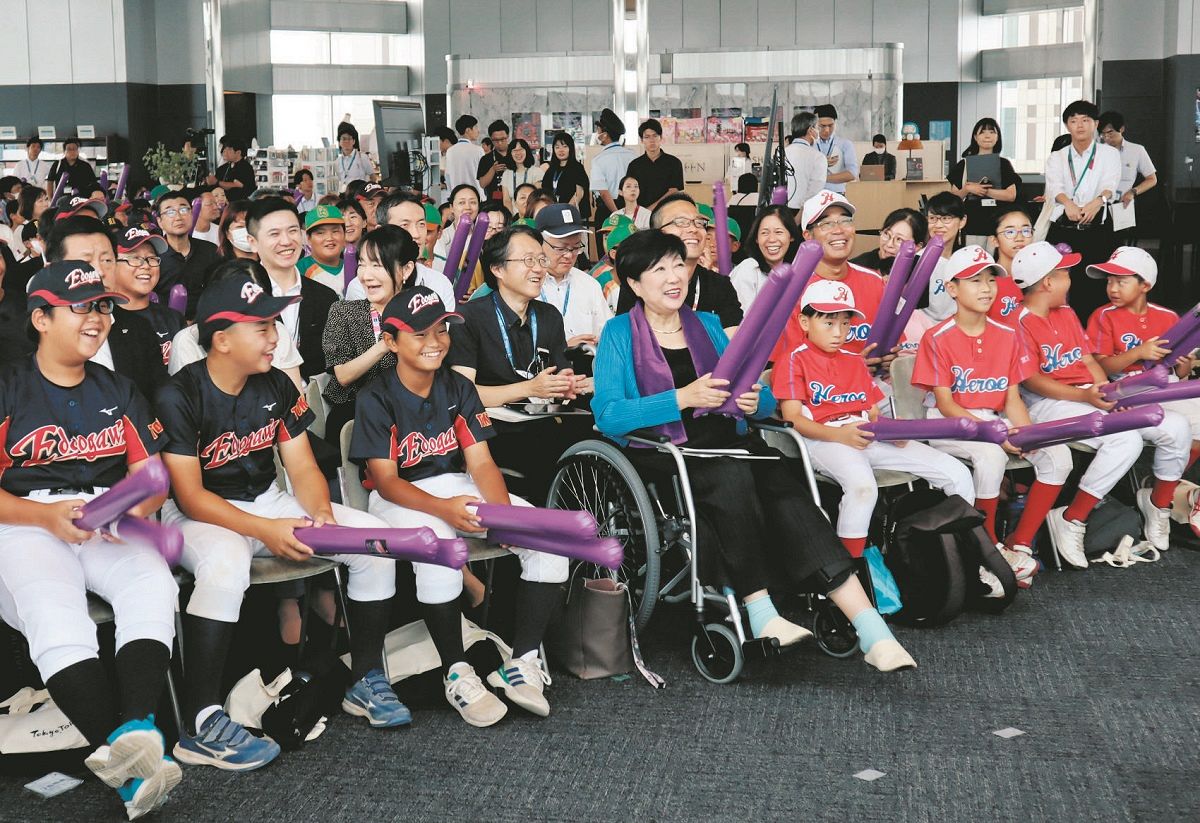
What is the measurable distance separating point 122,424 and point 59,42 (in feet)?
54.0

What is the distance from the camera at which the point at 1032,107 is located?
1806 centimetres

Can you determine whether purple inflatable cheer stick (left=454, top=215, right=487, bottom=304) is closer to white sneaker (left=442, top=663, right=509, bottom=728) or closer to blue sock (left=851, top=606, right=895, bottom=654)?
white sneaker (left=442, top=663, right=509, bottom=728)

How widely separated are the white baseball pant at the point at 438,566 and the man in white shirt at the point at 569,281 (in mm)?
1245

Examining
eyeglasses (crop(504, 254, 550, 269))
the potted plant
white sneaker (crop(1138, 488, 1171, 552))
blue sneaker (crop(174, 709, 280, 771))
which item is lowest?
blue sneaker (crop(174, 709, 280, 771))

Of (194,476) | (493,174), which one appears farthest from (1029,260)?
(493,174)

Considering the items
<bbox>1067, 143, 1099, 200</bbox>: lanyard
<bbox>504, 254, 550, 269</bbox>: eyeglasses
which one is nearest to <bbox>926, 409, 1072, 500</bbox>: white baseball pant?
<bbox>504, 254, 550, 269</bbox>: eyeglasses

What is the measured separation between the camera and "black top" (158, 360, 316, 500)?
2.95 metres

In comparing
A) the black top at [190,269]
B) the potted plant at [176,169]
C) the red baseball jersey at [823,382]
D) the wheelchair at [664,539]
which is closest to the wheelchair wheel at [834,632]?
the wheelchair at [664,539]

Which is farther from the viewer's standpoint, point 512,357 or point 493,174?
point 493,174

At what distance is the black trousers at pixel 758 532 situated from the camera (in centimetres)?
332

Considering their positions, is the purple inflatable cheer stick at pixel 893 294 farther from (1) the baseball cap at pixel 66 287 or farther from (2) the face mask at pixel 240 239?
(2) the face mask at pixel 240 239

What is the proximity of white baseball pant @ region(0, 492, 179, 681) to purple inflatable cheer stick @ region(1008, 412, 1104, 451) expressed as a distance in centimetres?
240

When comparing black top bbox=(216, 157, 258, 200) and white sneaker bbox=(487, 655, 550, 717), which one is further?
black top bbox=(216, 157, 258, 200)

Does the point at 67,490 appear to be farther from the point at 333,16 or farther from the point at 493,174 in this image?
the point at 333,16
